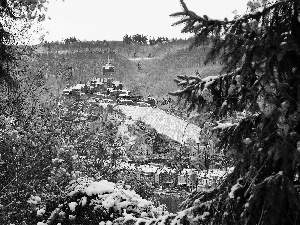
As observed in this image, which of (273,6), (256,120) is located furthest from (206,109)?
(273,6)

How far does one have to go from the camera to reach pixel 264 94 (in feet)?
9.23

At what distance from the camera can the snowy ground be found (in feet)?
299

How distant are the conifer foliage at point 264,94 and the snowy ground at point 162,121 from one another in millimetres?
82881

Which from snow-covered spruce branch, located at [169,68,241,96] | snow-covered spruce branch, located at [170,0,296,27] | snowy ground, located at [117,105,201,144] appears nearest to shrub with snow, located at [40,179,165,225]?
snow-covered spruce branch, located at [169,68,241,96]

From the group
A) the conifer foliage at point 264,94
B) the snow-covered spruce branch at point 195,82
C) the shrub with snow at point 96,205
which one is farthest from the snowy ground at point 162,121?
the conifer foliage at point 264,94

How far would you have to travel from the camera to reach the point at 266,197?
9.19ft

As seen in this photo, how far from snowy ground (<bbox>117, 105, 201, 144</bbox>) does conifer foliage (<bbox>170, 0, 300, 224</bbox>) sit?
82.9 meters

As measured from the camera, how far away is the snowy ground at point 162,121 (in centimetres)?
9117

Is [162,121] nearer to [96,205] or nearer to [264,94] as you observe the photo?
[96,205]

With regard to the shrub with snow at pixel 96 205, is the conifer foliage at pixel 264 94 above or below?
above

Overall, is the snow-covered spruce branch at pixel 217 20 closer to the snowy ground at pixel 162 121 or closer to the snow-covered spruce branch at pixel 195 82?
the snow-covered spruce branch at pixel 195 82

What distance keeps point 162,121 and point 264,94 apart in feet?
327

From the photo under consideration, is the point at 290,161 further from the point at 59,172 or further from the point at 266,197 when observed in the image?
the point at 59,172

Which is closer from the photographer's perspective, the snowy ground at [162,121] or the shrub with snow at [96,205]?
the shrub with snow at [96,205]
